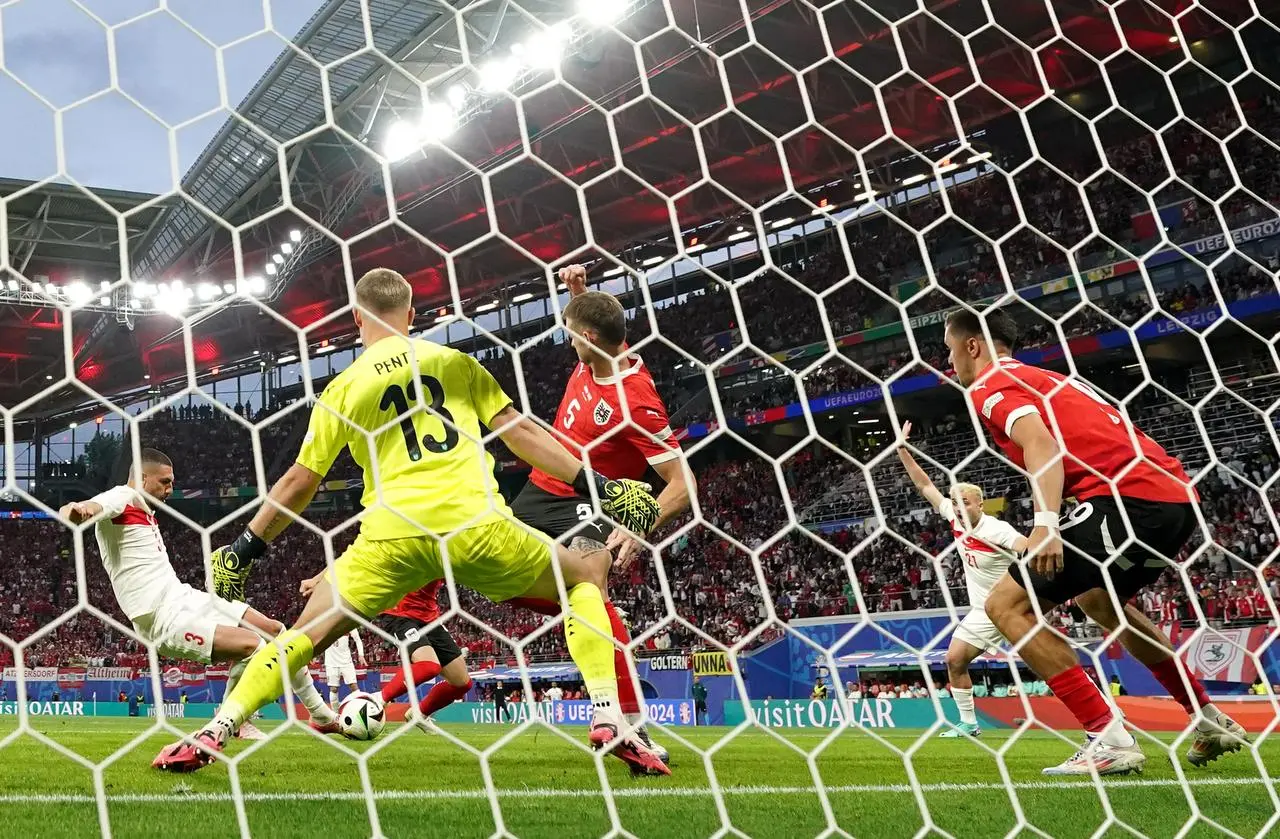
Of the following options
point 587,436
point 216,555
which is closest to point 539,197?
point 587,436

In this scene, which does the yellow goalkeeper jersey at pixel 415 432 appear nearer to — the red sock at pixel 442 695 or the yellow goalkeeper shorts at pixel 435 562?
the yellow goalkeeper shorts at pixel 435 562

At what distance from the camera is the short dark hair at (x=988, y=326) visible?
10.5 feet

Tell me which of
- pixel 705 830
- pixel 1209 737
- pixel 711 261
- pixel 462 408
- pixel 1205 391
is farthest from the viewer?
pixel 711 261

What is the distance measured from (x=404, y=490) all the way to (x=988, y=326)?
197cm

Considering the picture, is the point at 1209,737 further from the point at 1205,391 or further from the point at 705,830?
the point at 1205,391

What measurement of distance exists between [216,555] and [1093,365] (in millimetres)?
16299

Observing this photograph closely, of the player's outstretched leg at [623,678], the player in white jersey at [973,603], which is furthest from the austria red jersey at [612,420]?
the player in white jersey at [973,603]

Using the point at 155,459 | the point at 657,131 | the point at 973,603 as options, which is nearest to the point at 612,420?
the point at 155,459

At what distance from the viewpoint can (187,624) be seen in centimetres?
404

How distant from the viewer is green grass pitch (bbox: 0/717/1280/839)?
2.20m

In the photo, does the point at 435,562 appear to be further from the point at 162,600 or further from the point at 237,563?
the point at 162,600

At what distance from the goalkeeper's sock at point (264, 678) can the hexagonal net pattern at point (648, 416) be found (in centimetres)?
1

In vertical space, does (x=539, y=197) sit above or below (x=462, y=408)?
below

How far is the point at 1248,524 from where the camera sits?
1232 cm
